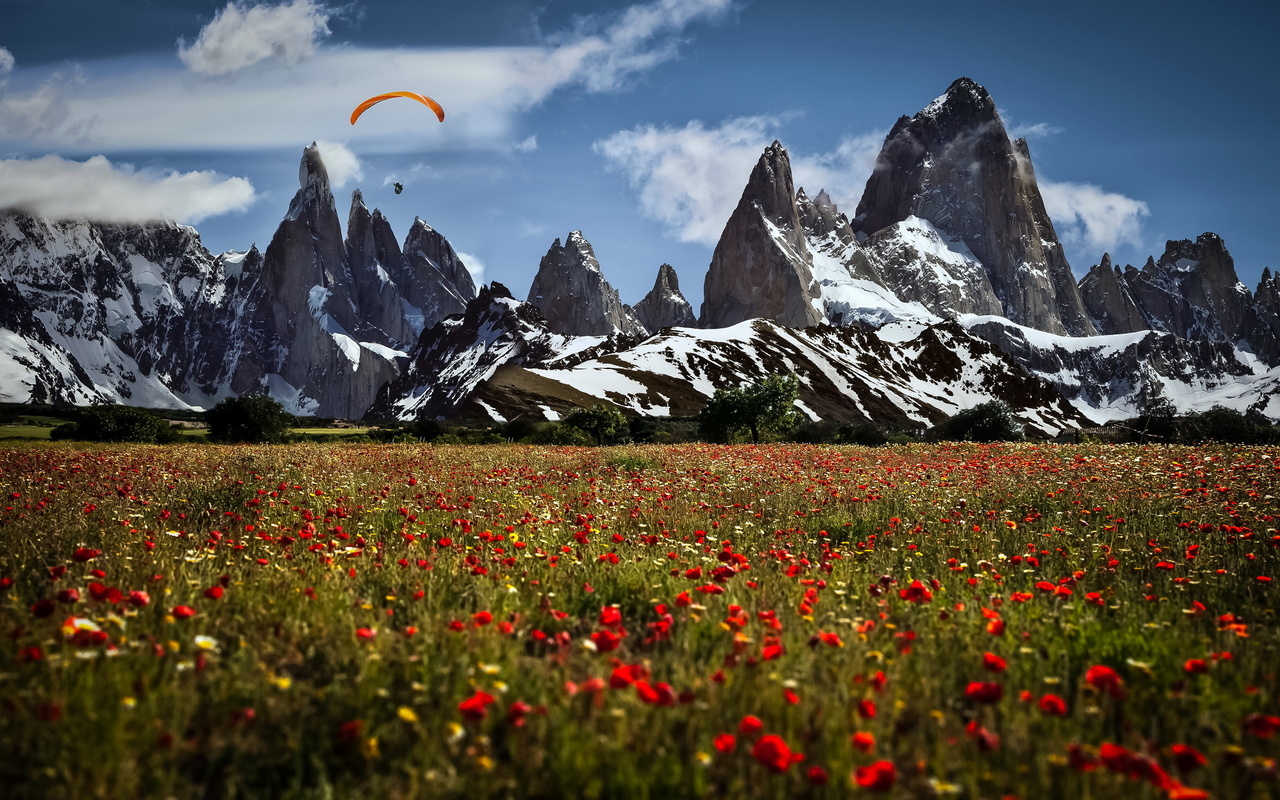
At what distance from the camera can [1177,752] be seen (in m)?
2.56

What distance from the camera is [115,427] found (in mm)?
37562

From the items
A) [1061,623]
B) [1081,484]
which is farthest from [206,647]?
[1081,484]

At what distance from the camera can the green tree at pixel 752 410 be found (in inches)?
1874

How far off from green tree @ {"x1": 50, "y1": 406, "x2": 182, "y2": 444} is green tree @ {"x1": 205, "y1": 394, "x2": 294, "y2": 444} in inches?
132

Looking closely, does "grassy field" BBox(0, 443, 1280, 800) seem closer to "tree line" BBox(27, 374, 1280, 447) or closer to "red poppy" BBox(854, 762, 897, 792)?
"red poppy" BBox(854, 762, 897, 792)

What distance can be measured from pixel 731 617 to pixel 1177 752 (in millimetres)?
2226

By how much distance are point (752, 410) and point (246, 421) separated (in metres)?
33.2

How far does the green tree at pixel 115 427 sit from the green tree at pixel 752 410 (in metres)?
33.9

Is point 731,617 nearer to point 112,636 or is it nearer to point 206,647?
point 206,647

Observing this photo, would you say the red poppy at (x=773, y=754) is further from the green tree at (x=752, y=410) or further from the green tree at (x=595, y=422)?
the green tree at (x=595, y=422)

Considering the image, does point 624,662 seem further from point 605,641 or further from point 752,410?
point 752,410

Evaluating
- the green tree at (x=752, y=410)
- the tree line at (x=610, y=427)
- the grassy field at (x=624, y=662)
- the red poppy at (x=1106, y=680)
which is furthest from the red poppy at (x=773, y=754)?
the green tree at (x=752, y=410)

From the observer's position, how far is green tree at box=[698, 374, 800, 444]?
47.6 meters

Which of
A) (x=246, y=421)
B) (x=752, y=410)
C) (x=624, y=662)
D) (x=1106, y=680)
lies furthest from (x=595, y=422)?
(x=1106, y=680)
